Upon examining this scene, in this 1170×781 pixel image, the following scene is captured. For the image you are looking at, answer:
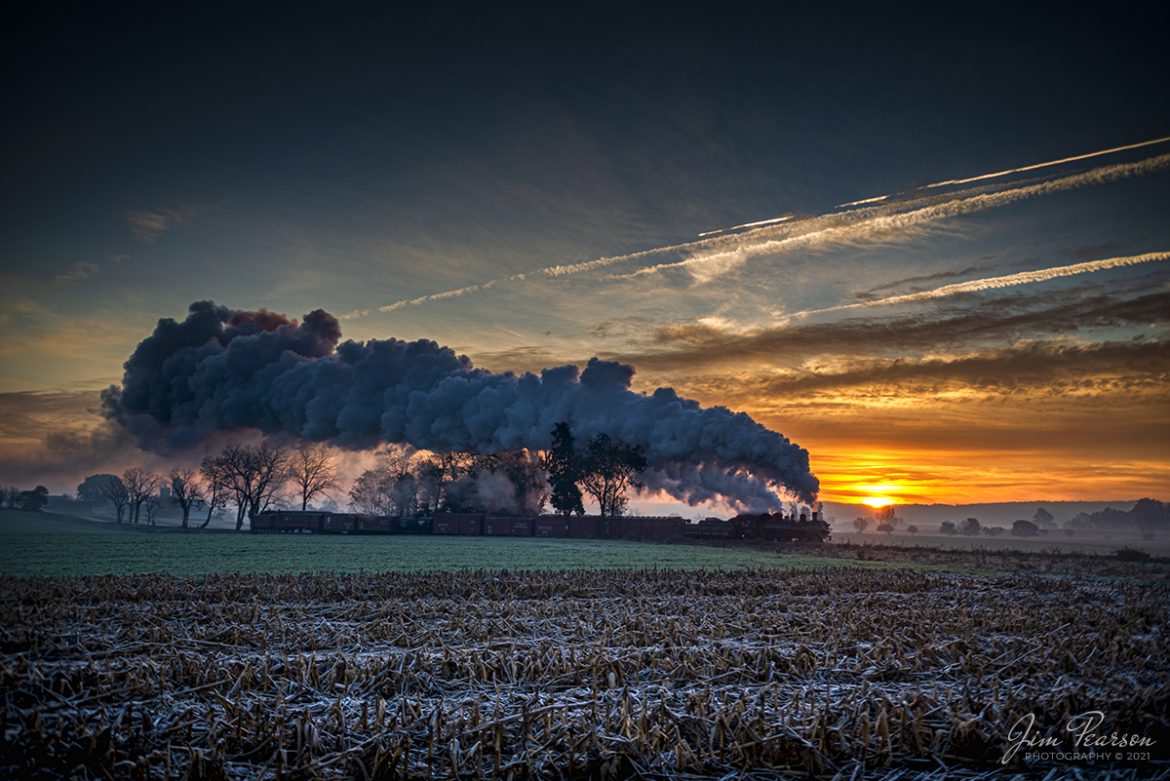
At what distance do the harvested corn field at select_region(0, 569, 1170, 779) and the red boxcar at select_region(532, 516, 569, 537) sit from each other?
69475 millimetres

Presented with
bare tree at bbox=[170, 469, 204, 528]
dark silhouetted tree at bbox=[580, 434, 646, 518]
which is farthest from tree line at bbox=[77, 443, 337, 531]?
dark silhouetted tree at bbox=[580, 434, 646, 518]

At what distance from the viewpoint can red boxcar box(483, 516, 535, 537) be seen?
87.4m

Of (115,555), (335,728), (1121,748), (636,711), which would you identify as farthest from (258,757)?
(115,555)

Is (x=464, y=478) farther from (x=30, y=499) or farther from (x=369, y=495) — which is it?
(x=30, y=499)

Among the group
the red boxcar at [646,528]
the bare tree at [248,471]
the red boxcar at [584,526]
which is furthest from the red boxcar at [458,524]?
the bare tree at [248,471]

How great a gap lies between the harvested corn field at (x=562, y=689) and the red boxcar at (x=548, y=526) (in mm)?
69475

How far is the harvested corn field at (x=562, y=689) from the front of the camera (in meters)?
6.93

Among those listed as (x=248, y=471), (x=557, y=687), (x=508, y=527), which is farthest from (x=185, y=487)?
(x=557, y=687)

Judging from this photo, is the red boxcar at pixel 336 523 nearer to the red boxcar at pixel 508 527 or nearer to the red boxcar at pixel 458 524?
the red boxcar at pixel 458 524

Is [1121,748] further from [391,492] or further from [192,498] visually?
[192,498]

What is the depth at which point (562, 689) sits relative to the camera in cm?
969

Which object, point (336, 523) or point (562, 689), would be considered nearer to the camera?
point (562, 689)

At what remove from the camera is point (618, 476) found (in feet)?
323

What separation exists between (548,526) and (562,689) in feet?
261
